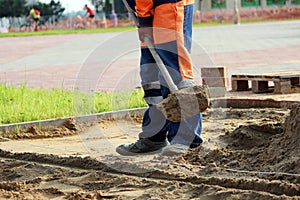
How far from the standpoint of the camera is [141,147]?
602cm

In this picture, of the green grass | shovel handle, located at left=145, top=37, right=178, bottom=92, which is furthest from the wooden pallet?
shovel handle, located at left=145, top=37, right=178, bottom=92

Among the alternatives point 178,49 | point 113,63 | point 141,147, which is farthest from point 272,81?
point 113,63

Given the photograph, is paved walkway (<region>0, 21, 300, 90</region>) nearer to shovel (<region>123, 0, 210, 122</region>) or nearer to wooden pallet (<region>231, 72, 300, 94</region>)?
wooden pallet (<region>231, 72, 300, 94</region>)

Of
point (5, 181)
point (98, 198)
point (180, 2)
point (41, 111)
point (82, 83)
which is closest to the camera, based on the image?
point (98, 198)

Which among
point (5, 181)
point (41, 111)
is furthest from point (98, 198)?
point (41, 111)

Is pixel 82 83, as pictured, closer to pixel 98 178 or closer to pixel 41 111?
pixel 41 111

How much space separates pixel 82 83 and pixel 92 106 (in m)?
2.62

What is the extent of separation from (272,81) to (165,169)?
4335 mm

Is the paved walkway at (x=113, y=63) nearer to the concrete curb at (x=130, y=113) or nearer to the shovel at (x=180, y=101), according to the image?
the concrete curb at (x=130, y=113)

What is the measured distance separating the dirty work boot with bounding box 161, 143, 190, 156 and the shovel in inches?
8.3

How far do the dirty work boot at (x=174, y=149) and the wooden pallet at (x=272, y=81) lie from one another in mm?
3439

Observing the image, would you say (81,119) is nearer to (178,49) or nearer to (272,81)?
(178,49)

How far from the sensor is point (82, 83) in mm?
10742

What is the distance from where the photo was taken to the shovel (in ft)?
18.1
